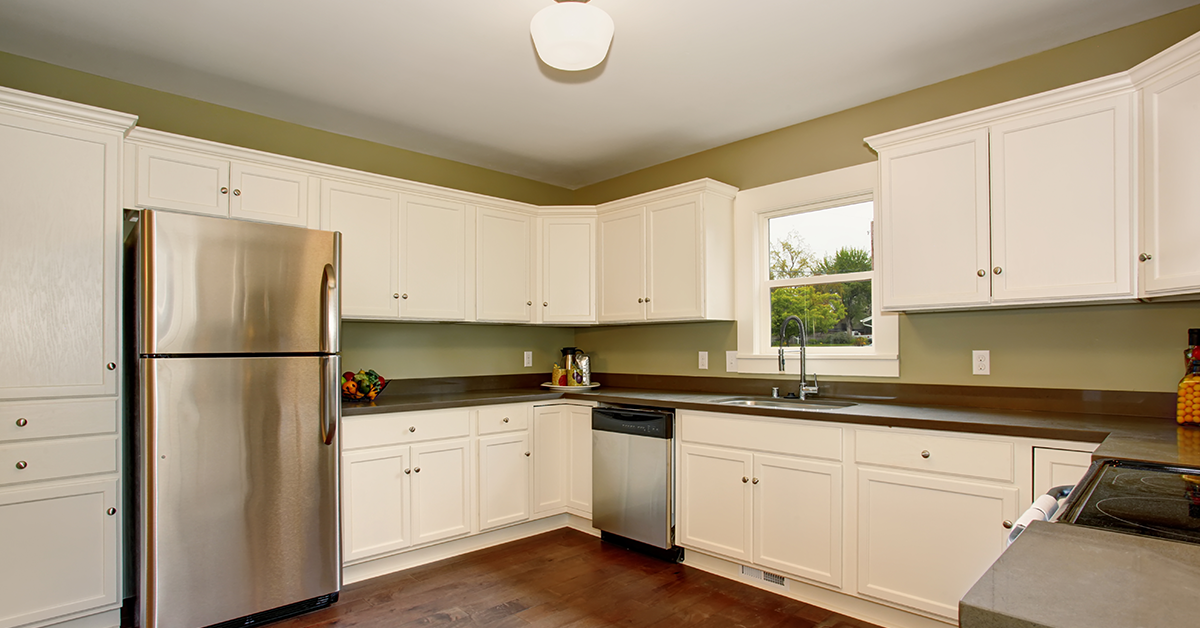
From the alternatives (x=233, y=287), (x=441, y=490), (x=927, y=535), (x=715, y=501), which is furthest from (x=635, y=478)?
(x=233, y=287)

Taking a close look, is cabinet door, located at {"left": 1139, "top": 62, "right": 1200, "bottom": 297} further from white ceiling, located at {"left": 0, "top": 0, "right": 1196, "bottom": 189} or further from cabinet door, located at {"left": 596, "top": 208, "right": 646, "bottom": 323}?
cabinet door, located at {"left": 596, "top": 208, "right": 646, "bottom": 323}

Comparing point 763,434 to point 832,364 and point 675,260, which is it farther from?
point 675,260

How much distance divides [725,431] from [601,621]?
1.01 metres

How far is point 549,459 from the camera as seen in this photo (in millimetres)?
3680

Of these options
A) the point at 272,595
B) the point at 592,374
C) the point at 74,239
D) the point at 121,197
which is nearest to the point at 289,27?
the point at 121,197

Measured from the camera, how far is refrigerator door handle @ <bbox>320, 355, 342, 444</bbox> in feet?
8.63

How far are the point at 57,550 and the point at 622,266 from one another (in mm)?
2958

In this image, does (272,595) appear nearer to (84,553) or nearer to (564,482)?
(84,553)

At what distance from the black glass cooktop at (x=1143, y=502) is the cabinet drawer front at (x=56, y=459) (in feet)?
9.92

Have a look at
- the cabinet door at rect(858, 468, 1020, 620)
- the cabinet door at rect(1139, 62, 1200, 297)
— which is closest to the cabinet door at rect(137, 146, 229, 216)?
the cabinet door at rect(858, 468, 1020, 620)

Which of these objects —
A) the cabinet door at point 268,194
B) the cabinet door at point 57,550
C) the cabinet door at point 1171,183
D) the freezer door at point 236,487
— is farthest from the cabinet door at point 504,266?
the cabinet door at point 1171,183

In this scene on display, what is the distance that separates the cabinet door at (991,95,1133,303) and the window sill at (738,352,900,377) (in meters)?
0.69

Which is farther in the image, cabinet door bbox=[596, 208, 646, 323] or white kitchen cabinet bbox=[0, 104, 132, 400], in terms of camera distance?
cabinet door bbox=[596, 208, 646, 323]

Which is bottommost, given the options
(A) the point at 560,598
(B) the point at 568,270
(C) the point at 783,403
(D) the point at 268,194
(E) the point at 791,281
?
(A) the point at 560,598
